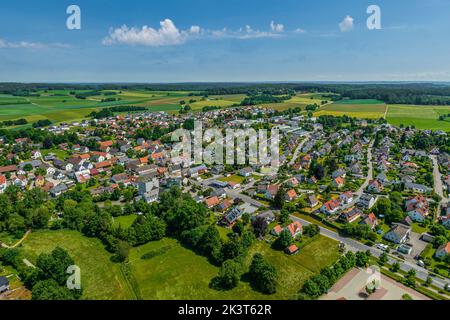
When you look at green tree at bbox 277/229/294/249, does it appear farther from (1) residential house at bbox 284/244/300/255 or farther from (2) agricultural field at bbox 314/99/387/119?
(2) agricultural field at bbox 314/99/387/119

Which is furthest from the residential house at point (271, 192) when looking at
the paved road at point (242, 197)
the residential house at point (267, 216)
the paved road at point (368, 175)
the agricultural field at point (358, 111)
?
the agricultural field at point (358, 111)

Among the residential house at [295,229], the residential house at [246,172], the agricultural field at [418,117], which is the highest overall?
the agricultural field at [418,117]

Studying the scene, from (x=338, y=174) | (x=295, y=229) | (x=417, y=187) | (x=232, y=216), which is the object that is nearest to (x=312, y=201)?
(x=295, y=229)

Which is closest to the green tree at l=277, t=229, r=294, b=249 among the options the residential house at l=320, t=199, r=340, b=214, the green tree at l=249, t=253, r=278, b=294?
the green tree at l=249, t=253, r=278, b=294

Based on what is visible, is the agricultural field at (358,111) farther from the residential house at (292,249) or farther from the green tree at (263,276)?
the green tree at (263,276)
